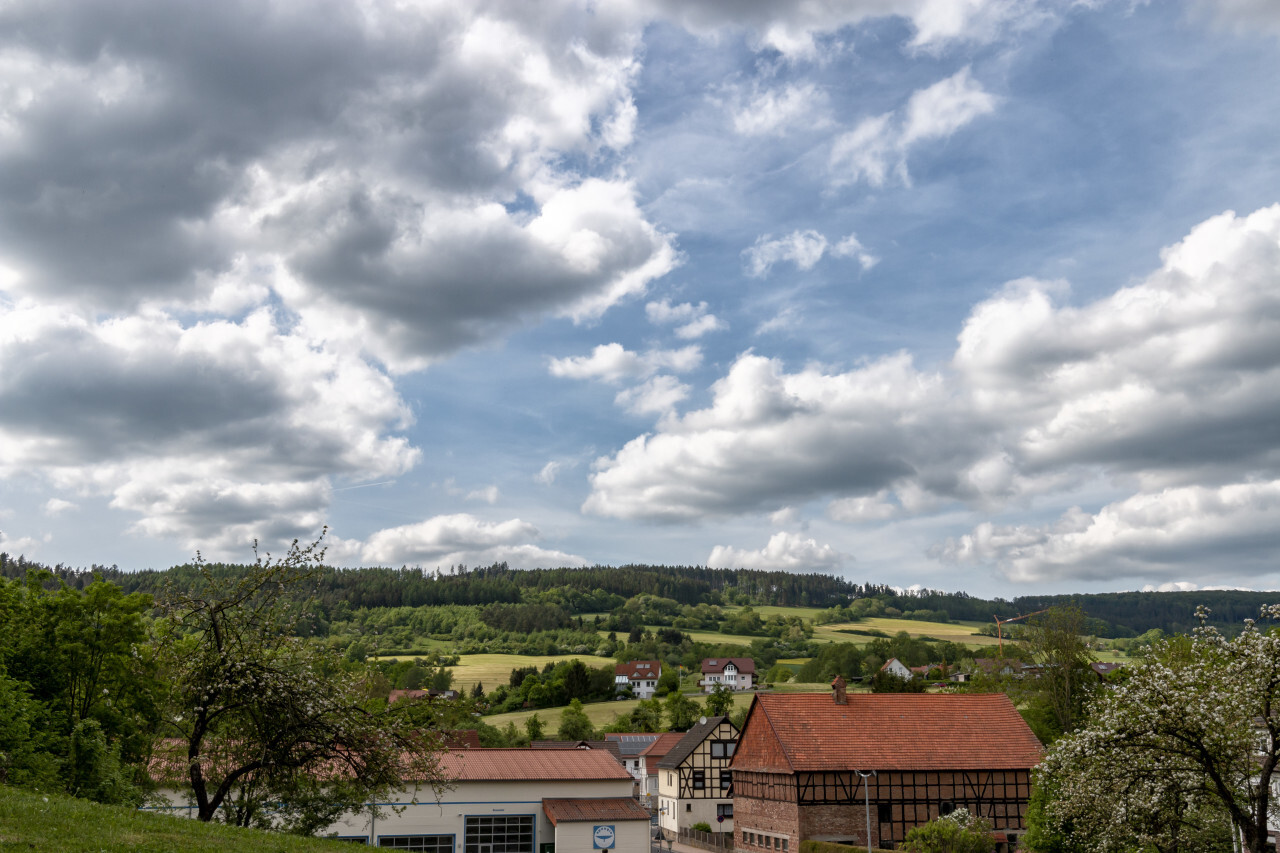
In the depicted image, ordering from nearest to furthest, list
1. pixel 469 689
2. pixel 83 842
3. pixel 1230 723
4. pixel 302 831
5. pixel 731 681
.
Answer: pixel 83 842 < pixel 1230 723 < pixel 302 831 < pixel 469 689 < pixel 731 681

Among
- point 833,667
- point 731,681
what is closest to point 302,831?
point 833,667

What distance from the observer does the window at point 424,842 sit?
44.1m

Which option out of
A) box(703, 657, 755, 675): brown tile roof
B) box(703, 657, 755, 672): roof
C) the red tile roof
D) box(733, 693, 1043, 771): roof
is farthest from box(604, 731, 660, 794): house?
box(703, 657, 755, 672): roof

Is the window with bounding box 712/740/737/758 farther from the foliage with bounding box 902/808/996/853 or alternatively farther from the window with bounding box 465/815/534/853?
the foliage with bounding box 902/808/996/853

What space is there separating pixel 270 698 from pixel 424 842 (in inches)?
1099

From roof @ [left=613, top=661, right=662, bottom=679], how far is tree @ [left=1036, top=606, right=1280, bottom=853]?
147672mm

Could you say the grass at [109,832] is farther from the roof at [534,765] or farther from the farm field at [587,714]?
the farm field at [587,714]

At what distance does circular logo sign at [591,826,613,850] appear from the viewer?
148 ft

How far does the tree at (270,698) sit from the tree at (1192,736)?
1697cm

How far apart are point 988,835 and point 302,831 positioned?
109ft

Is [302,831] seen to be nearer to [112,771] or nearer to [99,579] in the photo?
[112,771]

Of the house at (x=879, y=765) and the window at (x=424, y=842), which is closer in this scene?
the window at (x=424, y=842)

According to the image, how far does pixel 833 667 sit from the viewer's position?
142 m

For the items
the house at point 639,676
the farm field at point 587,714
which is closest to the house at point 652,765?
the farm field at point 587,714
